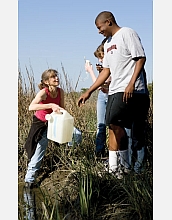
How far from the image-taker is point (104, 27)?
285 cm

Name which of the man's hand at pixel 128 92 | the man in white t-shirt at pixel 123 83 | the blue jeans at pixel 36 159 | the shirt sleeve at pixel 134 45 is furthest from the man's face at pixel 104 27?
the blue jeans at pixel 36 159

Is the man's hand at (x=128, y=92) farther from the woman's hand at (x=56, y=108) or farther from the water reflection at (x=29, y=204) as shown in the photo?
the water reflection at (x=29, y=204)

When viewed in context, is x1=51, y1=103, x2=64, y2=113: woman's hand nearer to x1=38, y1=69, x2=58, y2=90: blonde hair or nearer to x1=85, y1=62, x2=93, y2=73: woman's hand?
x1=38, y1=69, x2=58, y2=90: blonde hair

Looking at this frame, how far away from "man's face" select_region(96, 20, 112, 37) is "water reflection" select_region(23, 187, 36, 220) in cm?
107

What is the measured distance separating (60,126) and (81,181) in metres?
0.35

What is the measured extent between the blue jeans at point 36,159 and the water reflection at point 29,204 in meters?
0.08

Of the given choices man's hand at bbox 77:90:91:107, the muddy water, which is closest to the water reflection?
the muddy water

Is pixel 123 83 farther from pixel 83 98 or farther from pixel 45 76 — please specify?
pixel 45 76

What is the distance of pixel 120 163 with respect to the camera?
9.75ft

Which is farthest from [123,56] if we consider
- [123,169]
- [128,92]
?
[123,169]

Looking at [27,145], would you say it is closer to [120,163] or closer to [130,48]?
[120,163]
